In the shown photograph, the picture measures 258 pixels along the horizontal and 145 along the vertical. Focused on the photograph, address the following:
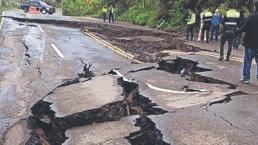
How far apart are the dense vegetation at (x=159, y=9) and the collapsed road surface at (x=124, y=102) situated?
1219 cm

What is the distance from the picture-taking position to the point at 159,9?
110 feet

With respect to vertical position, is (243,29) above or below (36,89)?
above

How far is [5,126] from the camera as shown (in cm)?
771

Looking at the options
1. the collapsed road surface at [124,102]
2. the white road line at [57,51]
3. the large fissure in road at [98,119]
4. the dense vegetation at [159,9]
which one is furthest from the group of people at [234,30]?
the white road line at [57,51]

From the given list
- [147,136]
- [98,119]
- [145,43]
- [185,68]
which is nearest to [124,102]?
[98,119]

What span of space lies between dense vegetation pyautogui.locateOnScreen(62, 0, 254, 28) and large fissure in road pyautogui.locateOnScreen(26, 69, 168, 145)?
53.1 ft

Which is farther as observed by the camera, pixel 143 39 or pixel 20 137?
pixel 143 39

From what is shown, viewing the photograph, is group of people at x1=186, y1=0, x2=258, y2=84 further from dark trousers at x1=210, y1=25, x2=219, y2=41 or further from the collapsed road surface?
the collapsed road surface

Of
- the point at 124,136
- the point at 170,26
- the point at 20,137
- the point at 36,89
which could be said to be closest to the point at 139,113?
the point at 124,136

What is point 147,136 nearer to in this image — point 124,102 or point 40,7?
point 124,102

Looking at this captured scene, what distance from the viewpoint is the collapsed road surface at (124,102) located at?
669 cm

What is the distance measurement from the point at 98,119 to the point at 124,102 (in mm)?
923

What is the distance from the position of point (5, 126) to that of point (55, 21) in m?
25.6

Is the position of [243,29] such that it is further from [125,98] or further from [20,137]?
[20,137]
